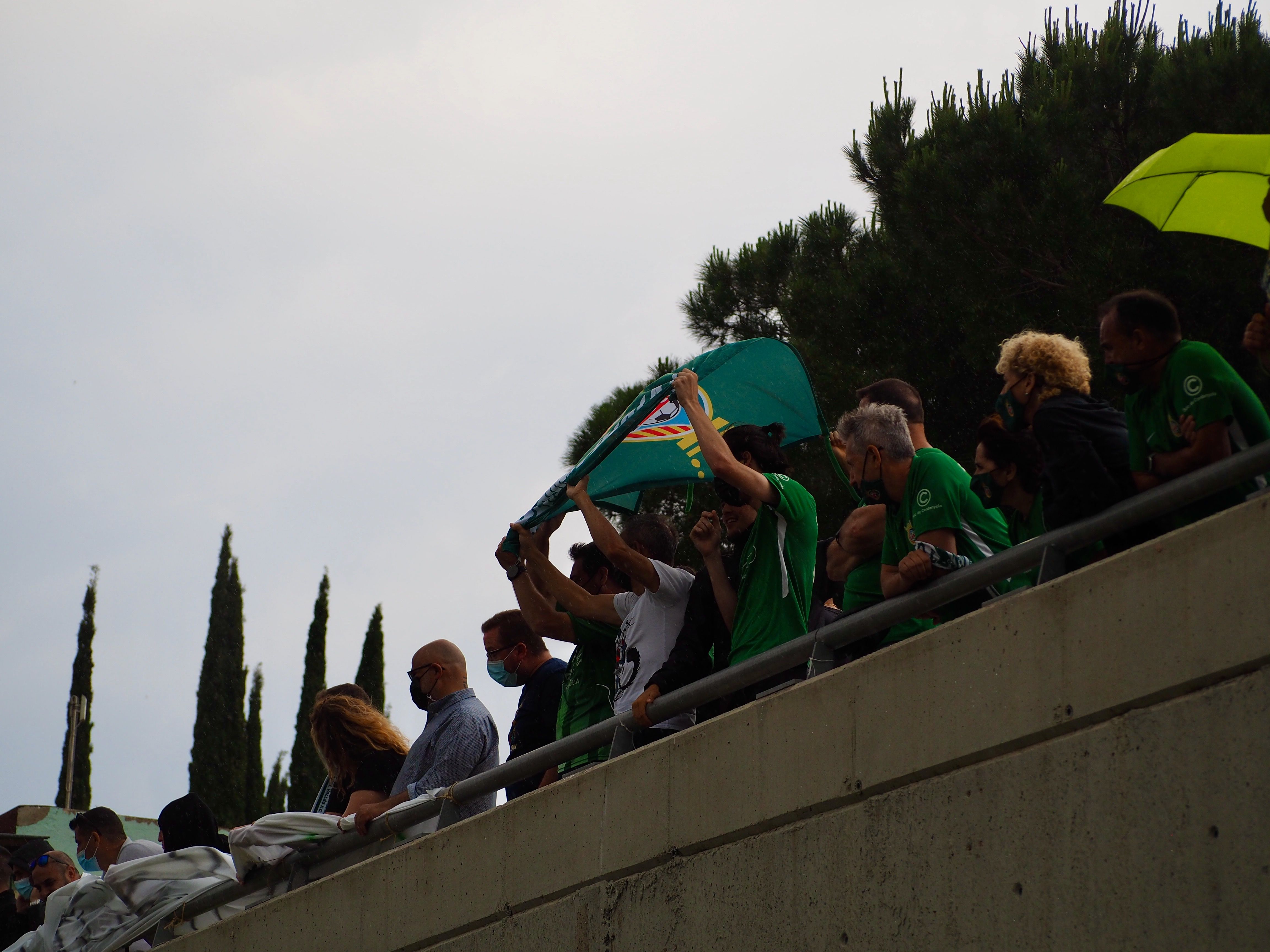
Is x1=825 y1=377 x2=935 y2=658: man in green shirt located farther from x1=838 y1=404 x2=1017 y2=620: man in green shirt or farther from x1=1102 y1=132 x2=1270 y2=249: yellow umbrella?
x1=1102 y1=132 x2=1270 y2=249: yellow umbrella

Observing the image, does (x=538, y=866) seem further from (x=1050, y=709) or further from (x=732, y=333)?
(x=732, y=333)

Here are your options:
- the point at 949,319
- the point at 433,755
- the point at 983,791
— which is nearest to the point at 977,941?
the point at 983,791

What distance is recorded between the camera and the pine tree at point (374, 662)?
32469mm

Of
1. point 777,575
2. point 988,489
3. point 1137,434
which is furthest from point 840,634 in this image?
point 1137,434

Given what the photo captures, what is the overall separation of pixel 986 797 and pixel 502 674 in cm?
345

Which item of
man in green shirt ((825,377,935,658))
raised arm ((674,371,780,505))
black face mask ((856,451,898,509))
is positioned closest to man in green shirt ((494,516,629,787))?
raised arm ((674,371,780,505))

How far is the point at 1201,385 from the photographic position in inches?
140

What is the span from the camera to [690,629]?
5.26 m

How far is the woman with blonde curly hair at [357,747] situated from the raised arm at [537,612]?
0.85 meters

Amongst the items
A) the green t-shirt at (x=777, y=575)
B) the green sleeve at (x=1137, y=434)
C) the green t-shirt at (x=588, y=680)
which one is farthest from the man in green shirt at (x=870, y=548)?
the green t-shirt at (x=588, y=680)

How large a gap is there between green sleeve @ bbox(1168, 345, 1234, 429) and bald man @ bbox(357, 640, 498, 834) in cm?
340

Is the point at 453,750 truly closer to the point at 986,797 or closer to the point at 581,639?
the point at 581,639

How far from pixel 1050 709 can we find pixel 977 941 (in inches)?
23.5

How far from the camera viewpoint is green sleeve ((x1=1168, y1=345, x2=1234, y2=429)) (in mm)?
3502
